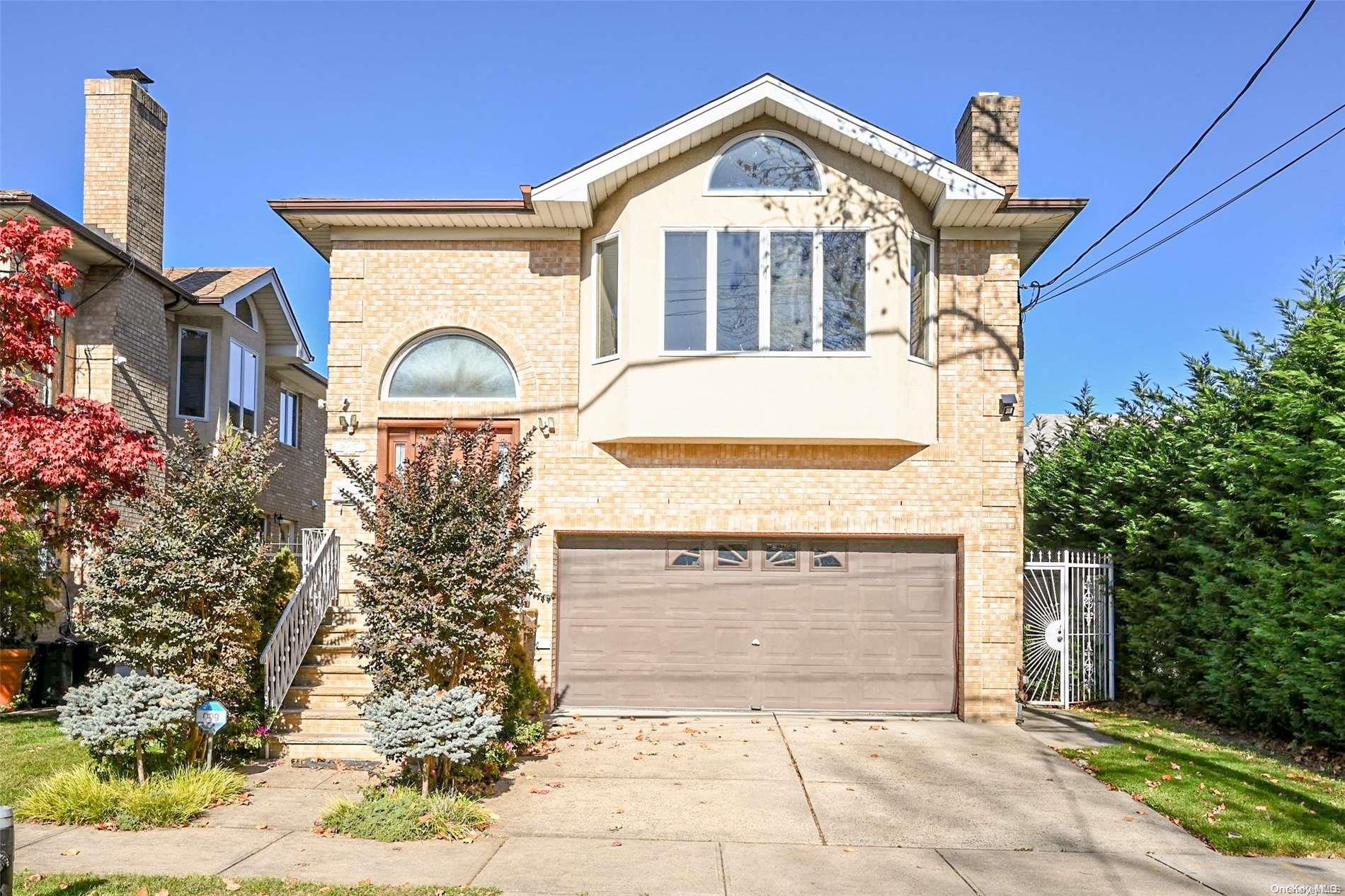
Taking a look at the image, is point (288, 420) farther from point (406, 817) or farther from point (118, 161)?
point (406, 817)

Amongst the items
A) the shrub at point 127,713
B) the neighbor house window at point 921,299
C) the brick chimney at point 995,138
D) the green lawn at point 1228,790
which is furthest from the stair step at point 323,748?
the brick chimney at point 995,138

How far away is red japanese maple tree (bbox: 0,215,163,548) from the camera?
1020 centimetres

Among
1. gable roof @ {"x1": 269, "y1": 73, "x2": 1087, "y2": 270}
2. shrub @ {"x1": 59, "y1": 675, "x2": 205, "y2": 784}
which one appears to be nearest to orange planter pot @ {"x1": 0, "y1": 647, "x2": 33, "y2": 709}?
shrub @ {"x1": 59, "y1": 675, "x2": 205, "y2": 784}

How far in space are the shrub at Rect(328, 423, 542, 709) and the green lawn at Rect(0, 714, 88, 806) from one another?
10.0ft

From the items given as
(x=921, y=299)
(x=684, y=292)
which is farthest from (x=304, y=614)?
(x=921, y=299)

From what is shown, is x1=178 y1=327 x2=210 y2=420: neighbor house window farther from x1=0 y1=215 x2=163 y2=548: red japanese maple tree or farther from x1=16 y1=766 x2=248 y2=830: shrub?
x1=16 y1=766 x2=248 y2=830: shrub

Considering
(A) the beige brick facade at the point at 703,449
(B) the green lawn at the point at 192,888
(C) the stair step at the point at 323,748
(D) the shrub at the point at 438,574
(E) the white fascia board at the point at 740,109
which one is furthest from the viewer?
(A) the beige brick facade at the point at 703,449

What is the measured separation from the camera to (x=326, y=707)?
10.6 metres

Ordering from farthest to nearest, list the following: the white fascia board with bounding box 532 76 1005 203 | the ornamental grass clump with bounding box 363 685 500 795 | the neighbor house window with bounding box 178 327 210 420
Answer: the neighbor house window with bounding box 178 327 210 420
the white fascia board with bounding box 532 76 1005 203
the ornamental grass clump with bounding box 363 685 500 795

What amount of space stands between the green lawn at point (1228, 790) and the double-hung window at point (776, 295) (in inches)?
210

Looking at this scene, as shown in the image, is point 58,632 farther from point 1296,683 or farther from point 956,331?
point 1296,683

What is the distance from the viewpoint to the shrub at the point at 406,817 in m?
7.59

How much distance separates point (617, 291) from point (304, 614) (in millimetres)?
5297

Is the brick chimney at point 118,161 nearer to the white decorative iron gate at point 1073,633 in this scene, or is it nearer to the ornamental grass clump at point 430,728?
the ornamental grass clump at point 430,728
